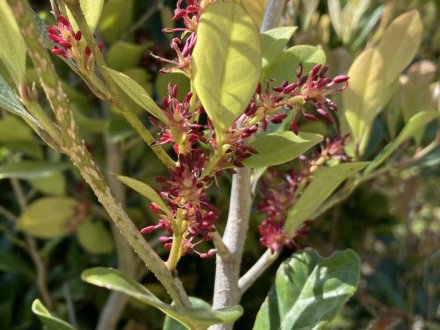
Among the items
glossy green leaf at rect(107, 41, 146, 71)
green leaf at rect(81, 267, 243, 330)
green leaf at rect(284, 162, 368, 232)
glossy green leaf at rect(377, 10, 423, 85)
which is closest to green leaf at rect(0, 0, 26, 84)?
green leaf at rect(81, 267, 243, 330)

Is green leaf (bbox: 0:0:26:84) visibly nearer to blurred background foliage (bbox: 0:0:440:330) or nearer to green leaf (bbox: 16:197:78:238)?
blurred background foliage (bbox: 0:0:440:330)

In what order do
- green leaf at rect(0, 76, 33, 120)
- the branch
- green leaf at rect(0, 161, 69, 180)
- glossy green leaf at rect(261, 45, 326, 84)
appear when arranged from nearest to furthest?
the branch, green leaf at rect(0, 76, 33, 120), glossy green leaf at rect(261, 45, 326, 84), green leaf at rect(0, 161, 69, 180)

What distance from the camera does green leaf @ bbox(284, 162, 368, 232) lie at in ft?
2.08

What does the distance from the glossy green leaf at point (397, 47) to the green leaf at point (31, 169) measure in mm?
527

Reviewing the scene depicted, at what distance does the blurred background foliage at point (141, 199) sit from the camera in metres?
1.05

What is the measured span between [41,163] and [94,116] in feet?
0.56

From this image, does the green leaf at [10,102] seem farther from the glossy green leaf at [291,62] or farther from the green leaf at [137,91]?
the glossy green leaf at [291,62]

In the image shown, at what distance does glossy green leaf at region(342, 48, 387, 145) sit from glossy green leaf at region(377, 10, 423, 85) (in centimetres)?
2

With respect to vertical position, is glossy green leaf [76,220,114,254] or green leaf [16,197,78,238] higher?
green leaf [16,197,78,238]

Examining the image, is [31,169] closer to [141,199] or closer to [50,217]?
[50,217]

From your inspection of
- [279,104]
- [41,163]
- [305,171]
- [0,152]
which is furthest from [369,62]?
[0,152]

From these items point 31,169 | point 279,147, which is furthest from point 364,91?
point 31,169

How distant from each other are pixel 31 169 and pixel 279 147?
0.60 meters

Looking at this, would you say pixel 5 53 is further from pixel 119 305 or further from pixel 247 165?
pixel 119 305
